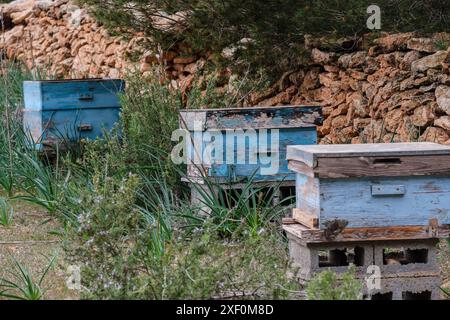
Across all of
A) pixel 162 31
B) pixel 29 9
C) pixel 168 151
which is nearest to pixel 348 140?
pixel 168 151

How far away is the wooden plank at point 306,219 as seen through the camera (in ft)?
13.8

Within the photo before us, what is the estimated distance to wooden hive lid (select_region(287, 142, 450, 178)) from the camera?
163 inches

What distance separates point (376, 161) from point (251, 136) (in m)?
1.63

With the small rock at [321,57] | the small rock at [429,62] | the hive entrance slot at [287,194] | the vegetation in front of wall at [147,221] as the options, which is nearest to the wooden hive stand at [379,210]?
the vegetation in front of wall at [147,221]

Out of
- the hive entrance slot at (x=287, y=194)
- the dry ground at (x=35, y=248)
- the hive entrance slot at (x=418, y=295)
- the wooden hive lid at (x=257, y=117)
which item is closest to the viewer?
the hive entrance slot at (x=418, y=295)

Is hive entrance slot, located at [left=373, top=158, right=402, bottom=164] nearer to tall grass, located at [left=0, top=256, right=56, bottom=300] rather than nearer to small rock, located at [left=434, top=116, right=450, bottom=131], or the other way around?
tall grass, located at [left=0, top=256, right=56, bottom=300]

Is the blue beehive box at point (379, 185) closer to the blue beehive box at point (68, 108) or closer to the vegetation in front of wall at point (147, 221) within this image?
the vegetation in front of wall at point (147, 221)

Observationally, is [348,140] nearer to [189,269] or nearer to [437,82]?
[437,82]

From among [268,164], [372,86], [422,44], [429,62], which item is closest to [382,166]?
[268,164]

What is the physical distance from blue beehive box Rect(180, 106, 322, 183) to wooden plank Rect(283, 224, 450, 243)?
1.51 metres

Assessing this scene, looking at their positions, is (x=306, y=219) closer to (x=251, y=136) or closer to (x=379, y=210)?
(x=379, y=210)

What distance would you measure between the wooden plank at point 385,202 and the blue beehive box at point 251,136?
151 cm

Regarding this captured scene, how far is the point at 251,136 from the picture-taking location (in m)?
5.72

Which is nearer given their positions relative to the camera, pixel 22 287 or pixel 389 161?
pixel 389 161
